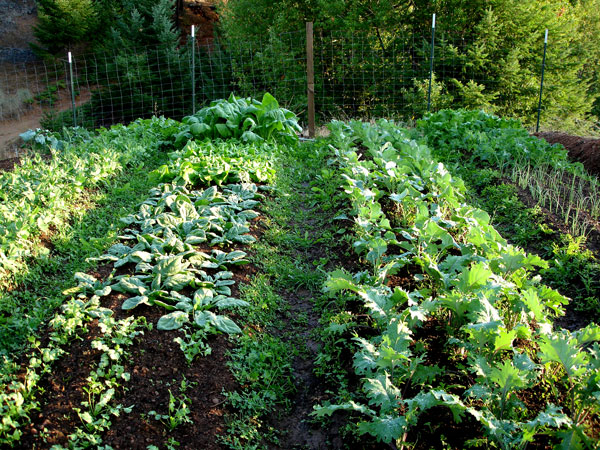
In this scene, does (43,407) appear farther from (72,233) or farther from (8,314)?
(72,233)

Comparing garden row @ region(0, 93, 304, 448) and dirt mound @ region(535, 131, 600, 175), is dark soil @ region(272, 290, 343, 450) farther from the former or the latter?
dirt mound @ region(535, 131, 600, 175)

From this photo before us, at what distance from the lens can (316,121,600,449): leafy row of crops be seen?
1992 mm

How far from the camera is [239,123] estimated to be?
276 inches

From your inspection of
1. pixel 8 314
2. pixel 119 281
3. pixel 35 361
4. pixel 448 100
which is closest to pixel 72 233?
pixel 8 314

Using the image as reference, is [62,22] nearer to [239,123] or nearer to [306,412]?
[239,123]

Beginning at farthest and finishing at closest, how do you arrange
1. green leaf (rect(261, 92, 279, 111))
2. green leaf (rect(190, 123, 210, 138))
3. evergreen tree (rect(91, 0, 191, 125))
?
1. evergreen tree (rect(91, 0, 191, 125))
2. green leaf (rect(261, 92, 279, 111))
3. green leaf (rect(190, 123, 210, 138))

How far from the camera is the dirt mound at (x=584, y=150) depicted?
6.11m

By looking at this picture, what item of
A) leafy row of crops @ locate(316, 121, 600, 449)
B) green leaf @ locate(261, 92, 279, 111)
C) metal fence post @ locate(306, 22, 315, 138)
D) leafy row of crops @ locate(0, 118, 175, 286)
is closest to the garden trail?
leafy row of crops @ locate(316, 121, 600, 449)

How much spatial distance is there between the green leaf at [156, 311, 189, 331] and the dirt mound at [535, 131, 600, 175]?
5331 mm

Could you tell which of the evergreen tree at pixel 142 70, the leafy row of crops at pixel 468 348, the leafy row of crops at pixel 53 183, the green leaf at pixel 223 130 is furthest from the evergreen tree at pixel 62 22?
the leafy row of crops at pixel 468 348

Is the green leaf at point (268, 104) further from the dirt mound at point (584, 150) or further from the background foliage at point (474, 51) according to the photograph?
the background foliage at point (474, 51)

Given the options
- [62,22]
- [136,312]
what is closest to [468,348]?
[136,312]

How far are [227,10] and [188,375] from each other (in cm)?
1844

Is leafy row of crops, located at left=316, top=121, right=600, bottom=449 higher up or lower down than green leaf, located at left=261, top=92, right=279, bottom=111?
lower down
